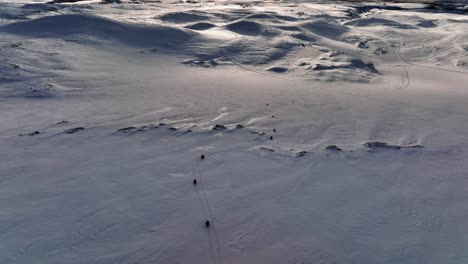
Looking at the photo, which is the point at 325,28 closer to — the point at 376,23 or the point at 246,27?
the point at 246,27

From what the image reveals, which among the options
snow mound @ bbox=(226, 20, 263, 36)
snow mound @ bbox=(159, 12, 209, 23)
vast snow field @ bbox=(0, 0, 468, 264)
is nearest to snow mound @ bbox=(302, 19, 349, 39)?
snow mound @ bbox=(226, 20, 263, 36)

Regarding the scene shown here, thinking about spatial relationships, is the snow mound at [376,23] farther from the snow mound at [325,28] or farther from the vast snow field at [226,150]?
the vast snow field at [226,150]

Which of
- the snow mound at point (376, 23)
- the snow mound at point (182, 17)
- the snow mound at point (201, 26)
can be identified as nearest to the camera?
the snow mound at point (201, 26)

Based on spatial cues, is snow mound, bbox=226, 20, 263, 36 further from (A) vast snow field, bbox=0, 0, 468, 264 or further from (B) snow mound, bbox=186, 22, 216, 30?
(A) vast snow field, bbox=0, 0, 468, 264

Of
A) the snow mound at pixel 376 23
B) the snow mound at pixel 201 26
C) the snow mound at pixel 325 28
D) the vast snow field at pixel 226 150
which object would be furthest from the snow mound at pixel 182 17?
the snow mound at pixel 376 23

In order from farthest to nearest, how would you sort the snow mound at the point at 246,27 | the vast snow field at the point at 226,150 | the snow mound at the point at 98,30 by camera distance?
the snow mound at the point at 246,27
the snow mound at the point at 98,30
the vast snow field at the point at 226,150

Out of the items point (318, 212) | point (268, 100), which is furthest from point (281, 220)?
point (268, 100)

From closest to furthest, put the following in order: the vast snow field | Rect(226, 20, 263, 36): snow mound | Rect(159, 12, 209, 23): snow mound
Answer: the vast snow field, Rect(226, 20, 263, 36): snow mound, Rect(159, 12, 209, 23): snow mound
